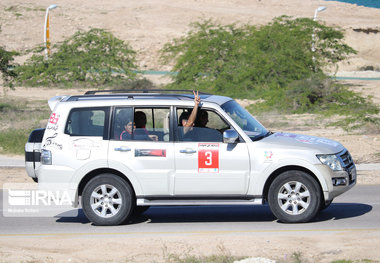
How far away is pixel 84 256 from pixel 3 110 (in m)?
23.2

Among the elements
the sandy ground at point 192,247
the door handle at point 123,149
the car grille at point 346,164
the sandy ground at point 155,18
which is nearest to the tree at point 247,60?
the sandy ground at point 155,18

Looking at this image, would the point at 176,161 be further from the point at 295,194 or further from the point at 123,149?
the point at 295,194

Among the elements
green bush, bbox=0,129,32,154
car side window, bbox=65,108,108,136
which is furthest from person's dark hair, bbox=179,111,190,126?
green bush, bbox=0,129,32,154

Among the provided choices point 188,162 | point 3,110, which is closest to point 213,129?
point 188,162

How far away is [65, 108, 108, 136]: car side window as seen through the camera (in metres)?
9.75

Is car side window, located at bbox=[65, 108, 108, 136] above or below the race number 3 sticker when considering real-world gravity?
above

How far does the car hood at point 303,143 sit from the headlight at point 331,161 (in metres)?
0.06

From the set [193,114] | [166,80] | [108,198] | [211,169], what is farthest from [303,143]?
[166,80]

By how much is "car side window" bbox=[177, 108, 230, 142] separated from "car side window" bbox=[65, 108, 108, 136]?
1188 millimetres

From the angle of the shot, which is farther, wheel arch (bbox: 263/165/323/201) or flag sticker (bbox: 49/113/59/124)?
flag sticker (bbox: 49/113/59/124)

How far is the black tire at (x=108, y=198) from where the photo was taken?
31.3 ft

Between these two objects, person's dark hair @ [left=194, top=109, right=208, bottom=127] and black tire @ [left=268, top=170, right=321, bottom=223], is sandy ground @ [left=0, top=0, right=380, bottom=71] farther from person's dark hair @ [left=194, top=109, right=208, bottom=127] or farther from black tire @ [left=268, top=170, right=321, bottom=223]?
black tire @ [left=268, top=170, right=321, bottom=223]

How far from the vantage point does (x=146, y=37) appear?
237ft

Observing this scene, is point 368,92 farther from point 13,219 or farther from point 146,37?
point 146,37
